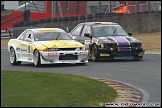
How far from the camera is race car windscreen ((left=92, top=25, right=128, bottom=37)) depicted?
66.2 ft

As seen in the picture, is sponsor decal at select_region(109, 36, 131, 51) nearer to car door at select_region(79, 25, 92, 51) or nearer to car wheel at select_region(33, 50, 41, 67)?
car door at select_region(79, 25, 92, 51)

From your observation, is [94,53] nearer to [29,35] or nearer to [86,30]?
[86,30]

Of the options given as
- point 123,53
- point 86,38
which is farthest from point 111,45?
point 86,38

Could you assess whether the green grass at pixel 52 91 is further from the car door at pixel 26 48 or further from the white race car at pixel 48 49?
the car door at pixel 26 48

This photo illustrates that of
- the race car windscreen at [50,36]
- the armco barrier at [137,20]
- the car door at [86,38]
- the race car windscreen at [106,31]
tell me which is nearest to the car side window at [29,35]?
the race car windscreen at [50,36]

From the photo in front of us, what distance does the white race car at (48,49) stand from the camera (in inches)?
678

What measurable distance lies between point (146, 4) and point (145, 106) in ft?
95.5

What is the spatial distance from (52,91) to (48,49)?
7.09 m

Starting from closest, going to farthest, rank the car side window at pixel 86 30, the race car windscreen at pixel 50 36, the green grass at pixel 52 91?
the green grass at pixel 52 91 → the race car windscreen at pixel 50 36 → the car side window at pixel 86 30

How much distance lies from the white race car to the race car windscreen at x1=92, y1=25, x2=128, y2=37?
202 cm

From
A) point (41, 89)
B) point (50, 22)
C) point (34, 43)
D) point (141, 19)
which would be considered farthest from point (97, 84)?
point (50, 22)

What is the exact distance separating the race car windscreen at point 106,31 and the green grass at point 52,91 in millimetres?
7815

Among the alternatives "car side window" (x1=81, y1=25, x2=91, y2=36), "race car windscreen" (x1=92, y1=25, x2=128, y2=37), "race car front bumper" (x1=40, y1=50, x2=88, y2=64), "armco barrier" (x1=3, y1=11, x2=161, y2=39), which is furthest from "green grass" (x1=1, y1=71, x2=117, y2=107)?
"armco barrier" (x1=3, y1=11, x2=161, y2=39)

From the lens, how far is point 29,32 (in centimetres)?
1898
